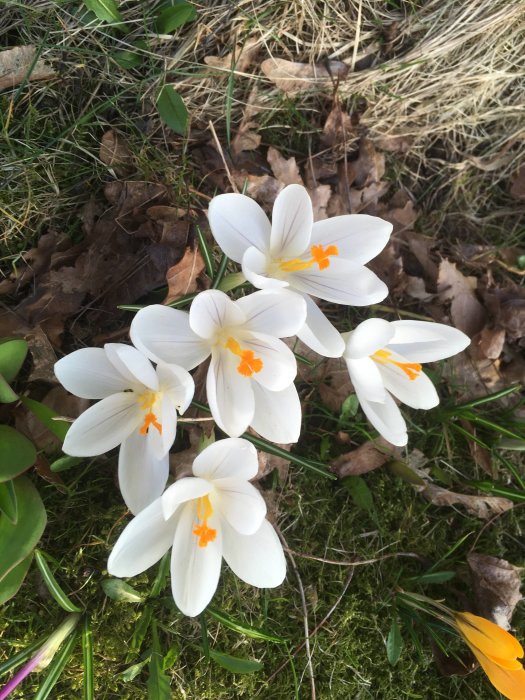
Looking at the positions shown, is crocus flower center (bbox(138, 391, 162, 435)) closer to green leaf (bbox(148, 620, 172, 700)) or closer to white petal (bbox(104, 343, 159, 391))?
white petal (bbox(104, 343, 159, 391))

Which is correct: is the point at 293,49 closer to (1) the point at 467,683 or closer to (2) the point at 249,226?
(2) the point at 249,226

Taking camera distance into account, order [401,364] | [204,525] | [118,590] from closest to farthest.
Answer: [204,525] → [401,364] → [118,590]

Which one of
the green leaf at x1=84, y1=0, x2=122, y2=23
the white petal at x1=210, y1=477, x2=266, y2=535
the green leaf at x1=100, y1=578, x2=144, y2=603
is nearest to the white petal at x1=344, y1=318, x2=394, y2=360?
the white petal at x1=210, y1=477, x2=266, y2=535

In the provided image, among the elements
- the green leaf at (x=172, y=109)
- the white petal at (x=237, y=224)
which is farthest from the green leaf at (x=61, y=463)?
the green leaf at (x=172, y=109)

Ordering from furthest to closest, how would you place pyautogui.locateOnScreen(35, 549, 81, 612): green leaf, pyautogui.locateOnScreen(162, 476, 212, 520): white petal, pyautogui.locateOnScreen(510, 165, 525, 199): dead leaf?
1. pyautogui.locateOnScreen(510, 165, 525, 199): dead leaf
2. pyautogui.locateOnScreen(35, 549, 81, 612): green leaf
3. pyautogui.locateOnScreen(162, 476, 212, 520): white petal

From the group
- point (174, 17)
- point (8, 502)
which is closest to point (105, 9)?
point (174, 17)

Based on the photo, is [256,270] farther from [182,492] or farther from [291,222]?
[182,492]
